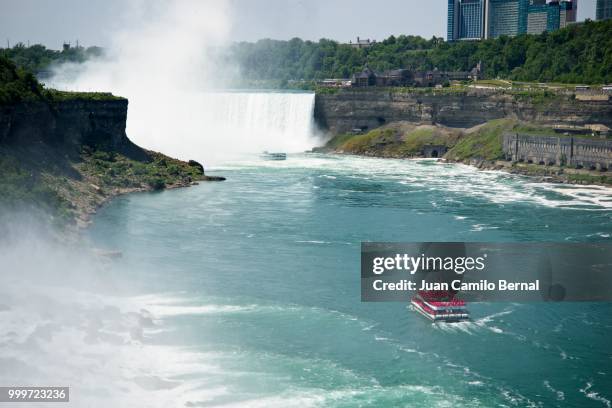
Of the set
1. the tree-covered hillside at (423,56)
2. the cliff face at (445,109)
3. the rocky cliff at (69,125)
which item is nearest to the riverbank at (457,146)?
the cliff face at (445,109)

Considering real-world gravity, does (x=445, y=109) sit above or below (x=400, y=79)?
below

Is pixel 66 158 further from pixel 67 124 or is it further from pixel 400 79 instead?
pixel 400 79

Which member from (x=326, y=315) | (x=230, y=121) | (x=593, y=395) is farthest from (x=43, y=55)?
(x=593, y=395)

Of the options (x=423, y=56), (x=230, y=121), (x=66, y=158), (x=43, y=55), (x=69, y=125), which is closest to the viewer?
(x=66, y=158)

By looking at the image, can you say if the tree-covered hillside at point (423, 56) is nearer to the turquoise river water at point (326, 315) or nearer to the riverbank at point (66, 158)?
the riverbank at point (66, 158)

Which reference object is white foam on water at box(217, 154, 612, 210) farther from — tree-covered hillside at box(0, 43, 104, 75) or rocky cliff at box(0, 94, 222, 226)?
tree-covered hillside at box(0, 43, 104, 75)

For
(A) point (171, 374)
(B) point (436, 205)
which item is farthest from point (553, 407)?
(B) point (436, 205)
